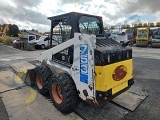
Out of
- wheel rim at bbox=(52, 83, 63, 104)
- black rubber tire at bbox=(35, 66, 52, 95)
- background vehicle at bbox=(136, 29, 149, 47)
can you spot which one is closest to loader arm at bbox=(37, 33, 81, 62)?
black rubber tire at bbox=(35, 66, 52, 95)

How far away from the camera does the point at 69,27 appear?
13.9 ft

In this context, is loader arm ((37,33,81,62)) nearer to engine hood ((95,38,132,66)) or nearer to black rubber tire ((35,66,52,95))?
black rubber tire ((35,66,52,95))

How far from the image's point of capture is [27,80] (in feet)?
20.2

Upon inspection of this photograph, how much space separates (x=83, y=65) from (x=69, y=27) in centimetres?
121

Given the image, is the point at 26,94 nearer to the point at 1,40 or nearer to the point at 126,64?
the point at 126,64

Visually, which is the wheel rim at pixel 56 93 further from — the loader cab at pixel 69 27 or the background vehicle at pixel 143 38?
the background vehicle at pixel 143 38

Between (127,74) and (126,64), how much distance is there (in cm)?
26

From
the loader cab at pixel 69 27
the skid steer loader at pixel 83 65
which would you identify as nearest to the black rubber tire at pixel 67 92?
the skid steer loader at pixel 83 65

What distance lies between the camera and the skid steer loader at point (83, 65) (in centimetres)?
338

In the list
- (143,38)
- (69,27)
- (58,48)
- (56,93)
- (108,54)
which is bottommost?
(56,93)

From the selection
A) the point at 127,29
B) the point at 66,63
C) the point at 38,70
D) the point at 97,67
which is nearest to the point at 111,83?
the point at 97,67

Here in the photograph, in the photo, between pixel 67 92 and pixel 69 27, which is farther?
pixel 69 27

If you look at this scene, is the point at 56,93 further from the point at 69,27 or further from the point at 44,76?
the point at 69,27

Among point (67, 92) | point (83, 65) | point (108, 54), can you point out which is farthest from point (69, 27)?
point (67, 92)
